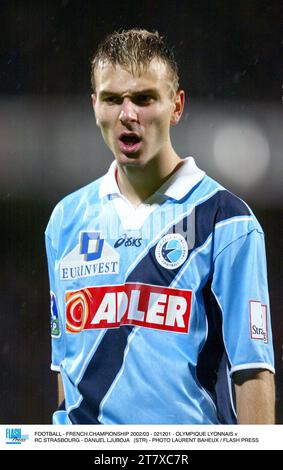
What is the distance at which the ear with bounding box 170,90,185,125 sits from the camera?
1932 millimetres

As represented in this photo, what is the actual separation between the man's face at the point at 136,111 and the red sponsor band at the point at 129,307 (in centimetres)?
30

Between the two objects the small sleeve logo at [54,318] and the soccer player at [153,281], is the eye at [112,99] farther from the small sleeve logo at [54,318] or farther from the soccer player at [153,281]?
the small sleeve logo at [54,318]

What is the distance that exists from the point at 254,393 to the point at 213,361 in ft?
0.38

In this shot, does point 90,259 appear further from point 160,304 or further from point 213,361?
point 213,361

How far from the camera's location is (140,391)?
185cm

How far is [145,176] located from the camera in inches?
74.8

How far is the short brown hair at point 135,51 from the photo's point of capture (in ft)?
6.14

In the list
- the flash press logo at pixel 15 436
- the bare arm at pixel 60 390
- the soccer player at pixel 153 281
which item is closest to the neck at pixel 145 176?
the soccer player at pixel 153 281

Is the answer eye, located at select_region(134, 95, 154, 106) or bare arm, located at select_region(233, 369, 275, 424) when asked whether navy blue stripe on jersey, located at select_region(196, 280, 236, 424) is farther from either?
eye, located at select_region(134, 95, 154, 106)

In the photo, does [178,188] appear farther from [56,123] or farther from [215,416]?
[215,416]

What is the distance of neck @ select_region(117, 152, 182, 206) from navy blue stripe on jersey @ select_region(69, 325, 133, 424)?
313mm

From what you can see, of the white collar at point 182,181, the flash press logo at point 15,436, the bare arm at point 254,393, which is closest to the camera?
the bare arm at point 254,393

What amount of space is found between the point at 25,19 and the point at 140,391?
38.2 inches
